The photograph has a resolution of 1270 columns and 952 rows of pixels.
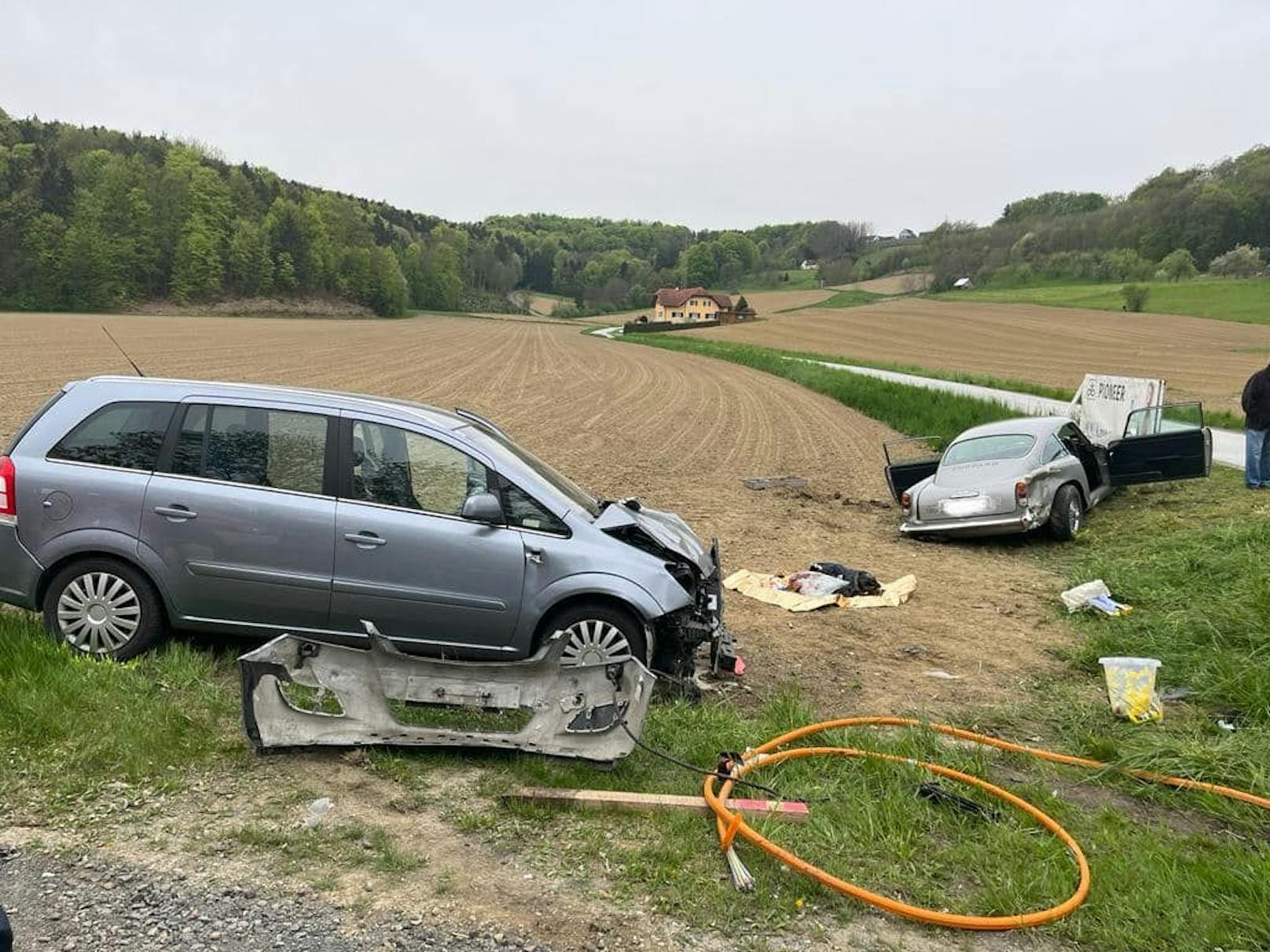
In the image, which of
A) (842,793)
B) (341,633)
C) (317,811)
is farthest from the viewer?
(341,633)

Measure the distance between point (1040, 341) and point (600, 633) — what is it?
60488mm

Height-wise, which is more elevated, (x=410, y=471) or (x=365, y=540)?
(x=410, y=471)

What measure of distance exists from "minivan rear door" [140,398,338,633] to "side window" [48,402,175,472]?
15cm

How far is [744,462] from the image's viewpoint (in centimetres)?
1830

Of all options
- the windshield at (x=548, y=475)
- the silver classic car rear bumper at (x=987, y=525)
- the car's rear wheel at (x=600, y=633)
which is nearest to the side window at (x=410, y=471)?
the windshield at (x=548, y=475)

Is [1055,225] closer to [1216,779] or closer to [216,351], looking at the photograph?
[216,351]

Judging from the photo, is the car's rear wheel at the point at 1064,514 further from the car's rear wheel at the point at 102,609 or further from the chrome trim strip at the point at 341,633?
the car's rear wheel at the point at 102,609

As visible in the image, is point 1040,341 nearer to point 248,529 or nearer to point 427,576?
point 427,576

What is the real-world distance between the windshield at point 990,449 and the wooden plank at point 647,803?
868 centimetres

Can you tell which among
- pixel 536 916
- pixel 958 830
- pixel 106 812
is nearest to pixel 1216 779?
pixel 958 830

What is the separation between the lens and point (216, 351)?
152 feet

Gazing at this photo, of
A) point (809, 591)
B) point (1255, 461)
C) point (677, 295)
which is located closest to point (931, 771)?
point (809, 591)

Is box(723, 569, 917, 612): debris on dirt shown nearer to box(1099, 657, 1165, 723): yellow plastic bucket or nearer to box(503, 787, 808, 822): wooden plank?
box(1099, 657, 1165, 723): yellow plastic bucket

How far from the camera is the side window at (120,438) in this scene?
527 centimetres
